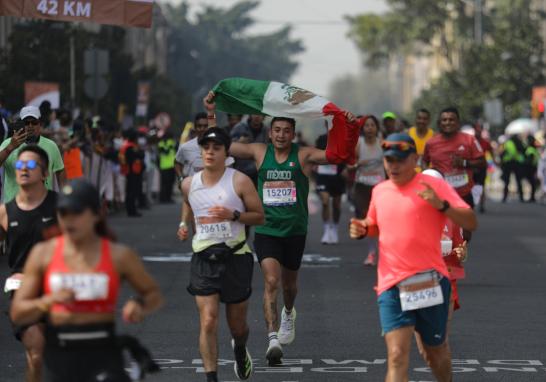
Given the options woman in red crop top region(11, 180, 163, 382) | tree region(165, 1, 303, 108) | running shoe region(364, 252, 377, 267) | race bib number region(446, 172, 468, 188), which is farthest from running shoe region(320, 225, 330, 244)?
tree region(165, 1, 303, 108)

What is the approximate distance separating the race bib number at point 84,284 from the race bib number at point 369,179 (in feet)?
40.2

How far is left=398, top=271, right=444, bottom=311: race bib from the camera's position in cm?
877

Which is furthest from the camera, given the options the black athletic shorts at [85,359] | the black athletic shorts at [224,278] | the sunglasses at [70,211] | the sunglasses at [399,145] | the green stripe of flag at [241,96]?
the green stripe of flag at [241,96]

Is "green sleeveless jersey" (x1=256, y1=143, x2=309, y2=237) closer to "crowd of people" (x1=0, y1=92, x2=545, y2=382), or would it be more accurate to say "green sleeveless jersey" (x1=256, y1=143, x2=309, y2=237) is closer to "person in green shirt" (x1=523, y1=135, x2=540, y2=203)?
"crowd of people" (x1=0, y1=92, x2=545, y2=382)

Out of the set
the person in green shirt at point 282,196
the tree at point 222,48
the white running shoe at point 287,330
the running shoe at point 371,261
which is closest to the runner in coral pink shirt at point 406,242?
the person in green shirt at point 282,196

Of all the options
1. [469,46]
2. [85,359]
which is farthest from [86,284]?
[469,46]

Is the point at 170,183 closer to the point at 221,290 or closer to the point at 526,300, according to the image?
the point at 526,300

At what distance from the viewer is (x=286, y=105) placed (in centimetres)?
1317

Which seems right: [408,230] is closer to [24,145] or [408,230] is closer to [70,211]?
[70,211]

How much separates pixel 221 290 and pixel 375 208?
5.44 feet

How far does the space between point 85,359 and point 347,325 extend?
6719 millimetres

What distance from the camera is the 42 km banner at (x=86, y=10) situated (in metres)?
17.7

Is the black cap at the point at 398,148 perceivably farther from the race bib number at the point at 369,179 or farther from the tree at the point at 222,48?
the tree at the point at 222,48

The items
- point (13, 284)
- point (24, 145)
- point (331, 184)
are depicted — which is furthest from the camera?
point (331, 184)
